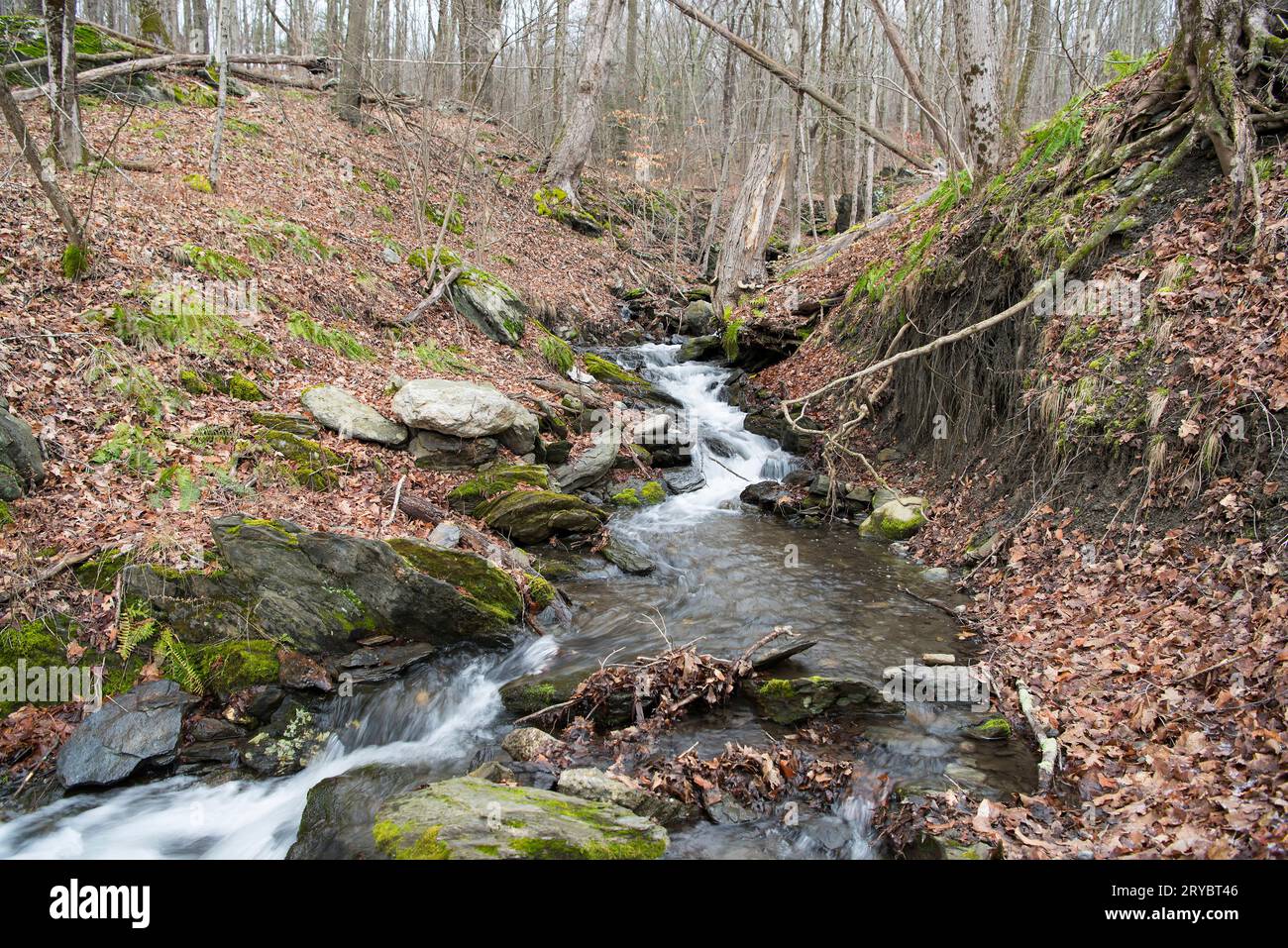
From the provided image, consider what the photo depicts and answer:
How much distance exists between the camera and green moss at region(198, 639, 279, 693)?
5.57 m

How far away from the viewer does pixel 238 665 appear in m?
5.67

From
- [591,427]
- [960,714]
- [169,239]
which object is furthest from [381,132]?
[960,714]

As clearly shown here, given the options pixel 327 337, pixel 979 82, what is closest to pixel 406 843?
pixel 327 337

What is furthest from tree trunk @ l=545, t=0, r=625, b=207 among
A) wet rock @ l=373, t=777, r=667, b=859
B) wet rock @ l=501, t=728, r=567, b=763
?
wet rock @ l=373, t=777, r=667, b=859

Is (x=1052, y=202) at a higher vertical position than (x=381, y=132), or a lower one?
lower

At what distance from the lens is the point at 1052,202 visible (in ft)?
28.1

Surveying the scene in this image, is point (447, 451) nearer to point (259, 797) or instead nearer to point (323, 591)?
point (323, 591)

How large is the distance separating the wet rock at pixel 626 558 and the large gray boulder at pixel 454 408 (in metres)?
2.19

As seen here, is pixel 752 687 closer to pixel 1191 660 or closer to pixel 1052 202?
pixel 1191 660

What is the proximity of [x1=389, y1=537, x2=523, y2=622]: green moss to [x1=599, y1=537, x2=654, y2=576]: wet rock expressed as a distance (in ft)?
5.64

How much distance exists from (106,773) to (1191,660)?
287 inches

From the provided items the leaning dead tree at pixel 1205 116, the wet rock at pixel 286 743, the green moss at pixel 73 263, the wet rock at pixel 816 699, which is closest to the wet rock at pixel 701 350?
the leaning dead tree at pixel 1205 116

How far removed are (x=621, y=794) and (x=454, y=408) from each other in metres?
5.71
